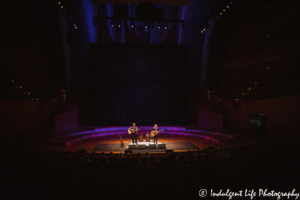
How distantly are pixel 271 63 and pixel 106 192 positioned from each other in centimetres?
1341

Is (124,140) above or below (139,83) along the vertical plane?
below

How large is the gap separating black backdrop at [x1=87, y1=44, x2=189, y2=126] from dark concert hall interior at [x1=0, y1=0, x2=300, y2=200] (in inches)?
3.2

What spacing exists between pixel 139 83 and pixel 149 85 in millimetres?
835

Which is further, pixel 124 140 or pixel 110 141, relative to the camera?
pixel 124 140

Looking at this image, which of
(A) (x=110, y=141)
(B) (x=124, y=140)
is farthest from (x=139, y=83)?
(A) (x=110, y=141)

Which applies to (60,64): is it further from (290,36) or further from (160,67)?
(290,36)

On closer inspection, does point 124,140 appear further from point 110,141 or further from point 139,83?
point 139,83

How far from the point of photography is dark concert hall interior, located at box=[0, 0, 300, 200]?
Answer: 7.94 meters

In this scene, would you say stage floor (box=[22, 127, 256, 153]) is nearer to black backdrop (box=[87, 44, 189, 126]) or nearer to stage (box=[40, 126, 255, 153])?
stage (box=[40, 126, 255, 153])

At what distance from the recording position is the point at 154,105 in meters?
15.3

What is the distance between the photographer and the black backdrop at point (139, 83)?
49.5 feet

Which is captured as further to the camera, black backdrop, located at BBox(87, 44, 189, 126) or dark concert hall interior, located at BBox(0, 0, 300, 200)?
black backdrop, located at BBox(87, 44, 189, 126)

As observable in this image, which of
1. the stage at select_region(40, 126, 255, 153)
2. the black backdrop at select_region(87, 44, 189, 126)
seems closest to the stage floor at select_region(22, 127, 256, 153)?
the stage at select_region(40, 126, 255, 153)

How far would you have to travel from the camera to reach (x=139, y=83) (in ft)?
50.3
